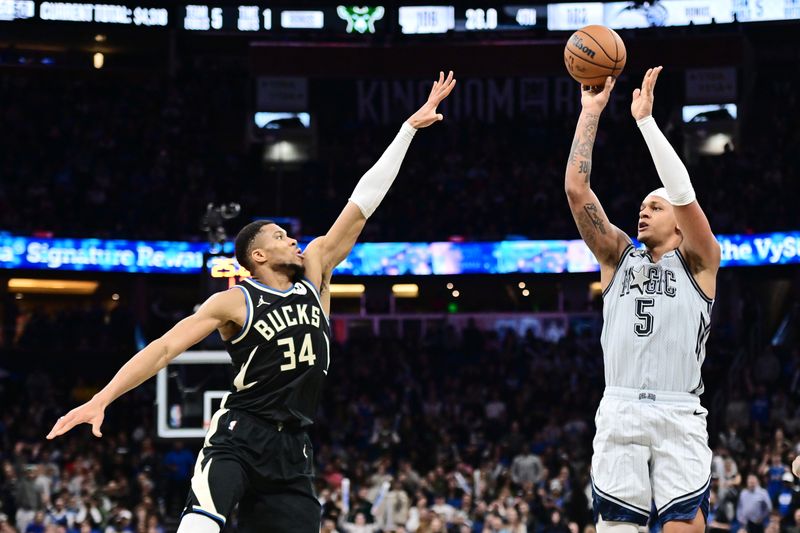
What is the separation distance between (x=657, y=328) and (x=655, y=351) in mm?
114

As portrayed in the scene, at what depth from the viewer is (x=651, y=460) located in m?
5.89

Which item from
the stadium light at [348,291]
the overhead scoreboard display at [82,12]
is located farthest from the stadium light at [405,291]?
the overhead scoreboard display at [82,12]

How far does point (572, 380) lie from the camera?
81.6ft

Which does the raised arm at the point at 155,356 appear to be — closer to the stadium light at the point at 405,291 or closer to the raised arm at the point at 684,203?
the raised arm at the point at 684,203

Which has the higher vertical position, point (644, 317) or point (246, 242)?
point (246, 242)

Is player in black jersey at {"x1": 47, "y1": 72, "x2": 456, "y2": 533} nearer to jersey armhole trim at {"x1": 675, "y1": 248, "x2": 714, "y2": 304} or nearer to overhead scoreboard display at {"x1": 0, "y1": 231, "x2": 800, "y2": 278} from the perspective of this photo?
jersey armhole trim at {"x1": 675, "y1": 248, "x2": 714, "y2": 304}

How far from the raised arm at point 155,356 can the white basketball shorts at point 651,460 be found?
191cm

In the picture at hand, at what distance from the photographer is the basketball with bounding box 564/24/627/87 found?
6.49 metres

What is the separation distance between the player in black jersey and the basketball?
187 centimetres

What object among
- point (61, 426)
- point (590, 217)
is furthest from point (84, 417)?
point (590, 217)

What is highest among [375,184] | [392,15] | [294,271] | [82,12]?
[82,12]

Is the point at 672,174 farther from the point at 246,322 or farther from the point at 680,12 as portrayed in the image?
the point at 680,12

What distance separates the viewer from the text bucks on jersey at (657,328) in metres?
5.91

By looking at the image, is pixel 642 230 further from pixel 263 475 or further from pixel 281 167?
pixel 281 167
